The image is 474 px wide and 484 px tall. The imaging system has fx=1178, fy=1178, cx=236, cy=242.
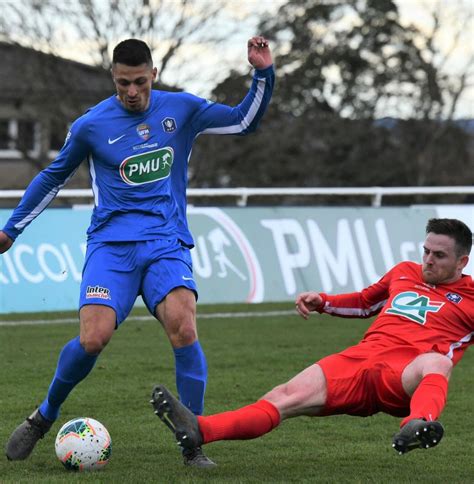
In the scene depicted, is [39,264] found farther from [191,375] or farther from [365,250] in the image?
[191,375]

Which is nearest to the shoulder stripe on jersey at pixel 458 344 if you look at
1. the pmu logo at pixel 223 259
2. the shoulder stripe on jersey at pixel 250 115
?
the shoulder stripe on jersey at pixel 250 115

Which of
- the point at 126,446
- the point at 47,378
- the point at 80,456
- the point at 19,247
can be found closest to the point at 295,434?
the point at 126,446

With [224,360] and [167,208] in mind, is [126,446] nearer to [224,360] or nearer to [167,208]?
[167,208]

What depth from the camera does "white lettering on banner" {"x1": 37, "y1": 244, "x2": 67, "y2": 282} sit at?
44.8 feet

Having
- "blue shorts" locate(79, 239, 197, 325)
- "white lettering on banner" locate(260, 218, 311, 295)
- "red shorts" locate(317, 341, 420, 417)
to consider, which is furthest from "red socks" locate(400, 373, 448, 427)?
"white lettering on banner" locate(260, 218, 311, 295)

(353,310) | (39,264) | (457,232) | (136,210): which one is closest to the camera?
(457,232)

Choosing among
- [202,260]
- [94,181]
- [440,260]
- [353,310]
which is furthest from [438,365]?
[202,260]

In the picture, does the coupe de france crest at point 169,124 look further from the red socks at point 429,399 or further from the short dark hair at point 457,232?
the red socks at point 429,399

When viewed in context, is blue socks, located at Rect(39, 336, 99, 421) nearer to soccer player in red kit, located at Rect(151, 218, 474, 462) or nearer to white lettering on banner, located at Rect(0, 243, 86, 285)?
soccer player in red kit, located at Rect(151, 218, 474, 462)

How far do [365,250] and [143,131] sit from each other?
8876mm

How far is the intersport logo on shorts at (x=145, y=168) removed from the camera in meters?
6.54

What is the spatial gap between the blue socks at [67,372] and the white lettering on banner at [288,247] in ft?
27.5

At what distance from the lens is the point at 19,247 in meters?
13.6

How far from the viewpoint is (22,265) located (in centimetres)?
1352
